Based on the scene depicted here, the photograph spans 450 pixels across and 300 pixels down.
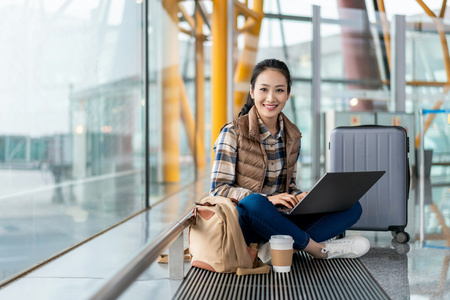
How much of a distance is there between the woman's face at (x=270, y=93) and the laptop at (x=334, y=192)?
53 cm

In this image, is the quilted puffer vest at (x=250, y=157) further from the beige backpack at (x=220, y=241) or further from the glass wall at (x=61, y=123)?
the glass wall at (x=61, y=123)

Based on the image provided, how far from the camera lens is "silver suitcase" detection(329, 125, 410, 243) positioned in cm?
348

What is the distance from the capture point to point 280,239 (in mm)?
2570

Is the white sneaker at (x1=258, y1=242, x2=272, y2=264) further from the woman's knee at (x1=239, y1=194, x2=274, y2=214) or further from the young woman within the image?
the woman's knee at (x1=239, y1=194, x2=274, y2=214)

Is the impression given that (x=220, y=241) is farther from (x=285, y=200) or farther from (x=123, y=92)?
(x=123, y=92)

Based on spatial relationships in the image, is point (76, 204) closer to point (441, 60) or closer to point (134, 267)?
point (134, 267)

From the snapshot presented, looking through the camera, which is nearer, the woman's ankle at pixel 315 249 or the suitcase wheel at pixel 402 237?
the woman's ankle at pixel 315 249

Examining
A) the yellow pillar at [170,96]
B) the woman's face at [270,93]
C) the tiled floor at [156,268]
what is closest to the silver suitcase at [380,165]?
the tiled floor at [156,268]

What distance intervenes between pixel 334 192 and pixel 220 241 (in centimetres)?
65

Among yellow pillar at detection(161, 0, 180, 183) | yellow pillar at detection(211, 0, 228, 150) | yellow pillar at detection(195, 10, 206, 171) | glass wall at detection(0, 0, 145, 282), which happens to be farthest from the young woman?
yellow pillar at detection(195, 10, 206, 171)

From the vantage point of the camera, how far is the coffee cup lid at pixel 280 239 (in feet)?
8.43

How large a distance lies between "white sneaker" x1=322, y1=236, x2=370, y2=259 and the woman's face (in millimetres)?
836

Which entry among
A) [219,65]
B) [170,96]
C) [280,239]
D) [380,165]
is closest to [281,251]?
[280,239]

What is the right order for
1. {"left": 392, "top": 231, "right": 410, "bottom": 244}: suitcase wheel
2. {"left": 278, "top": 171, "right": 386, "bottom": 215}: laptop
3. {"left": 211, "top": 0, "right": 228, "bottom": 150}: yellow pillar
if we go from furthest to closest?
{"left": 211, "top": 0, "right": 228, "bottom": 150}: yellow pillar < {"left": 392, "top": 231, "right": 410, "bottom": 244}: suitcase wheel < {"left": 278, "top": 171, "right": 386, "bottom": 215}: laptop
